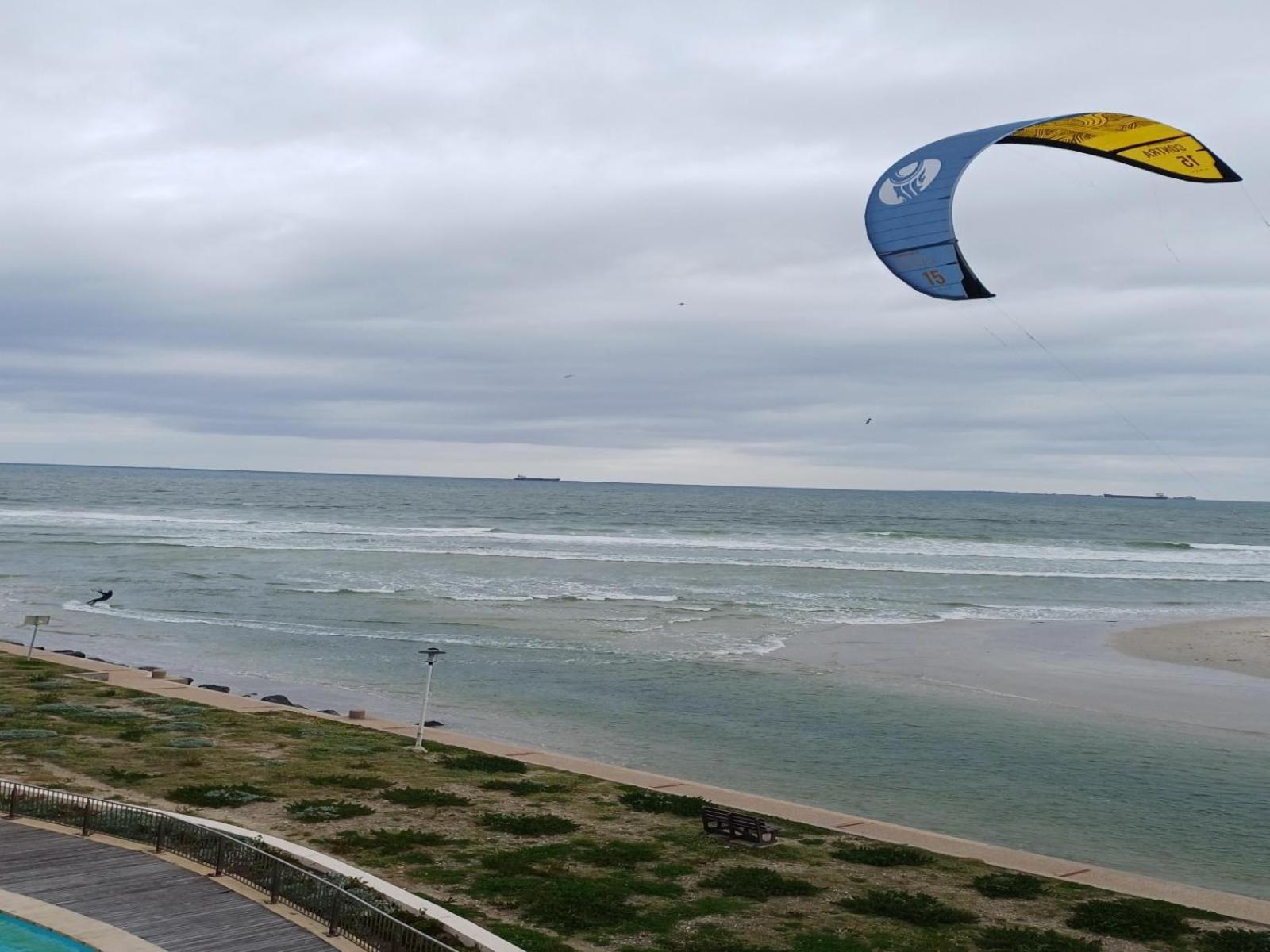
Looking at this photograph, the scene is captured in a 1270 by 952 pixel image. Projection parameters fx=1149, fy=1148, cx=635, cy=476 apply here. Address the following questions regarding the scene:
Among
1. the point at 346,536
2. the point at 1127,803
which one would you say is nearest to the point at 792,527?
the point at 346,536

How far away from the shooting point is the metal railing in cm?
1126

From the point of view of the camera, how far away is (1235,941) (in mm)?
13305

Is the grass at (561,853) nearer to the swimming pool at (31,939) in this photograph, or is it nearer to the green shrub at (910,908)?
the green shrub at (910,908)

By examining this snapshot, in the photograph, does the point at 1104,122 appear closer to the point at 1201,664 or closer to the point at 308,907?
the point at 308,907

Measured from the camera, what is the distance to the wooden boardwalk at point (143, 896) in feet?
37.1

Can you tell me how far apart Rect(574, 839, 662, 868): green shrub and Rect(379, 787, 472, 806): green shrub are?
2929 mm

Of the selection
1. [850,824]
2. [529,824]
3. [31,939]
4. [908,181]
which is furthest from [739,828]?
[908,181]

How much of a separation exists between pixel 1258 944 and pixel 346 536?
8184cm

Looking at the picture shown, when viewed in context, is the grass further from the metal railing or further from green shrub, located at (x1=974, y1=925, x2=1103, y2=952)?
the metal railing

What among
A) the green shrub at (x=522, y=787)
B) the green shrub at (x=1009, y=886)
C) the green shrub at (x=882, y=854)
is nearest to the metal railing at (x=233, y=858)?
the green shrub at (x=522, y=787)

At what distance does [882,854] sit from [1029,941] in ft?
10.8

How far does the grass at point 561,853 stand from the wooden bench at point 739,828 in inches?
8.1

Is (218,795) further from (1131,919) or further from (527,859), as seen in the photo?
(1131,919)

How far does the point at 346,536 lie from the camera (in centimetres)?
8950
